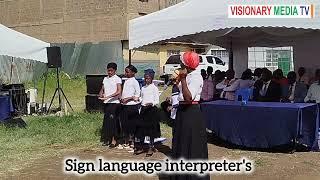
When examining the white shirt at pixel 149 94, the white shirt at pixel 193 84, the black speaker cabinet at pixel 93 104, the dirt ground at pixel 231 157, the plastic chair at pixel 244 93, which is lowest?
the dirt ground at pixel 231 157

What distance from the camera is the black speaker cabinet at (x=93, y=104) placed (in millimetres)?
14992

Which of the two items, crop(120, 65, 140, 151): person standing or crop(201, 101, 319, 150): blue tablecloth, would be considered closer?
crop(201, 101, 319, 150): blue tablecloth

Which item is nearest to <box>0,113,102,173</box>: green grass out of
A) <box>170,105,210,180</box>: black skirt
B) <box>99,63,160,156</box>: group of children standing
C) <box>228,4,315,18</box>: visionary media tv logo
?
<box>99,63,160,156</box>: group of children standing

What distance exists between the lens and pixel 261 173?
7.66 meters

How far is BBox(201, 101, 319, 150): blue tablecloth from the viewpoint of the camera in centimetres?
878

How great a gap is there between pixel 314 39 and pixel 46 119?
7.67m

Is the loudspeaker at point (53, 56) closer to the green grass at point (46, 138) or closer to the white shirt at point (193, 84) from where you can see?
the green grass at point (46, 138)

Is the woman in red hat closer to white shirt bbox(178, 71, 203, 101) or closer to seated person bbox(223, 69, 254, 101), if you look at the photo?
white shirt bbox(178, 71, 203, 101)

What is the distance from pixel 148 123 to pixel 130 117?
40 centimetres

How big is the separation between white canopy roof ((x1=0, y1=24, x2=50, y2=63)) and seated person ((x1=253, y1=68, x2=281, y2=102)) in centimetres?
646

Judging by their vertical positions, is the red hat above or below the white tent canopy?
below

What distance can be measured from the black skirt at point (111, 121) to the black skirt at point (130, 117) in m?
0.18

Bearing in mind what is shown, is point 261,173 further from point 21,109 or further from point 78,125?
point 21,109

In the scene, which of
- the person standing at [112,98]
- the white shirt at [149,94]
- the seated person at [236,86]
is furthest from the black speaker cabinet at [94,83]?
the white shirt at [149,94]
